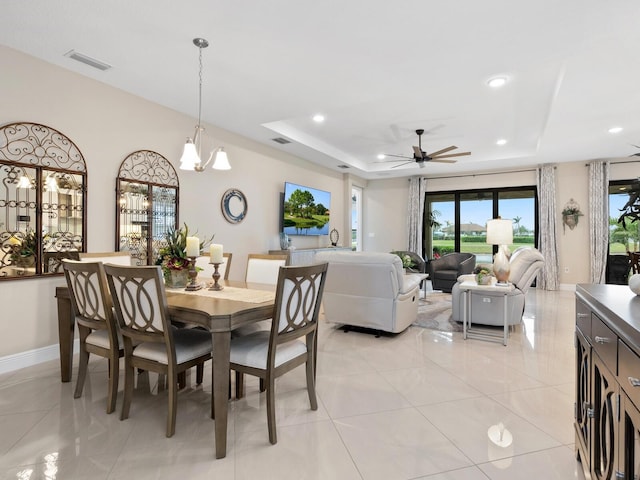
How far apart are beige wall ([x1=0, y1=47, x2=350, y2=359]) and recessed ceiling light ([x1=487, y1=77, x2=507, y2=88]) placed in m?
3.37

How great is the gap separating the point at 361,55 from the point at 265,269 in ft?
6.58

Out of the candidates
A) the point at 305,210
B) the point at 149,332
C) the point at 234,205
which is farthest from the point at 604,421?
the point at 305,210

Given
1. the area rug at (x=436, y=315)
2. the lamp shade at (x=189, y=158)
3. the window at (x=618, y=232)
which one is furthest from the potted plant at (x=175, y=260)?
the window at (x=618, y=232)

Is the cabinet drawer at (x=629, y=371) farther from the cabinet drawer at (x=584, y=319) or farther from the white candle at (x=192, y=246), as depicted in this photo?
the white candle at (x=192, y=246)

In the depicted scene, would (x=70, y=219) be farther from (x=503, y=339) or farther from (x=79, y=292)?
(x=503, y=339)

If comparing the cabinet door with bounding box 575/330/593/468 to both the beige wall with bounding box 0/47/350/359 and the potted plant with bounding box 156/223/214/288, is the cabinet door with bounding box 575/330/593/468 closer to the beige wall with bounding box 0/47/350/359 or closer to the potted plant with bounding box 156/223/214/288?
the potted plant with bounding box 156/223/214/288

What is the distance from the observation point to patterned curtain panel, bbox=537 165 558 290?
23.5ft

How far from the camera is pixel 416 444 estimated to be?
6.19 feet

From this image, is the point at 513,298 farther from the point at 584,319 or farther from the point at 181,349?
the point at 181,349

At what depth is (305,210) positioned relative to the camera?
6.52 metres

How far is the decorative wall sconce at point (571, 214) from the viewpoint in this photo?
279 inches

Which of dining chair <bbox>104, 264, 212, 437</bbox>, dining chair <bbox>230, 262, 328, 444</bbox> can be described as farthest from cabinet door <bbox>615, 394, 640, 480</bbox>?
dining chair <bbox>104, 264, 212, 437</bbox>

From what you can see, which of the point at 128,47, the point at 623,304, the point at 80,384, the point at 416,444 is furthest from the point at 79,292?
the point at 623,304

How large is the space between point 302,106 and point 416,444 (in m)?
3.50
